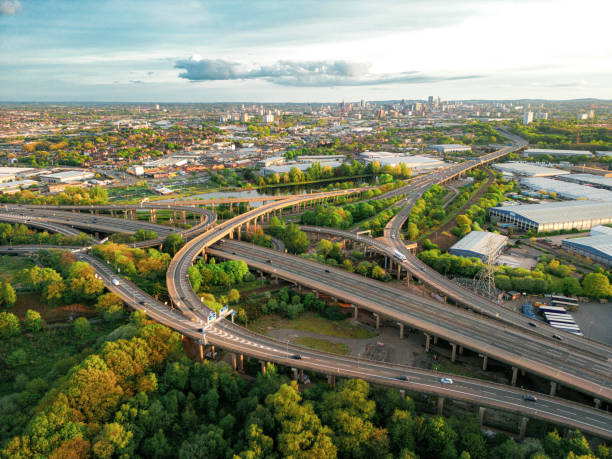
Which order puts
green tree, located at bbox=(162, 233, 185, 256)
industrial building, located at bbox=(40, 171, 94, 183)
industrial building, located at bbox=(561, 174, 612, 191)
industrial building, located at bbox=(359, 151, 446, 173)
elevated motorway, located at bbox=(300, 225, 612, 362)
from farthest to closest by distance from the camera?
1. industrial building, located at bbox=(359, 151, 446, 173)
2. industrial building, located at bbox=(40, 171, 94, 183)
3. industrial building, located at bbox=(561, 174, 612, 191)
4. green tree, located at bbox=(162, 233, 185, 256)
5. elevated motorway, located at bbox=(300, 225, 612, 362)

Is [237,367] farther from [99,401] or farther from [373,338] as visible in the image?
[373,338]

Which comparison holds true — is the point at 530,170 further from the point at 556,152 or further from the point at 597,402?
the point at 597,402

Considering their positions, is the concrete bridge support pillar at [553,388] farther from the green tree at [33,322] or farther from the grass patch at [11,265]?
the grass patch at [11,265]

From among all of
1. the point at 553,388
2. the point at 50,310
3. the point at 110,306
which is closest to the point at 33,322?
the point at 50,310

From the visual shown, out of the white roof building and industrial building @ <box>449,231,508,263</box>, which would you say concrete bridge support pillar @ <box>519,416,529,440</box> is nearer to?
industrial building @ <box>449,231,508,263</box>

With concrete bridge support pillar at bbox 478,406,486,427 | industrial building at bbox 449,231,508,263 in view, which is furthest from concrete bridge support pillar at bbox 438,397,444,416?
industrial building at bbox 449,231,508,263

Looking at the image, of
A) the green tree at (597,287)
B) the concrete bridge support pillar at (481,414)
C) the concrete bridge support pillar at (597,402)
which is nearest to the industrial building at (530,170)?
the green tree at (597,287)

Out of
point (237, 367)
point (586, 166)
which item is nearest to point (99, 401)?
point (237, 367)
